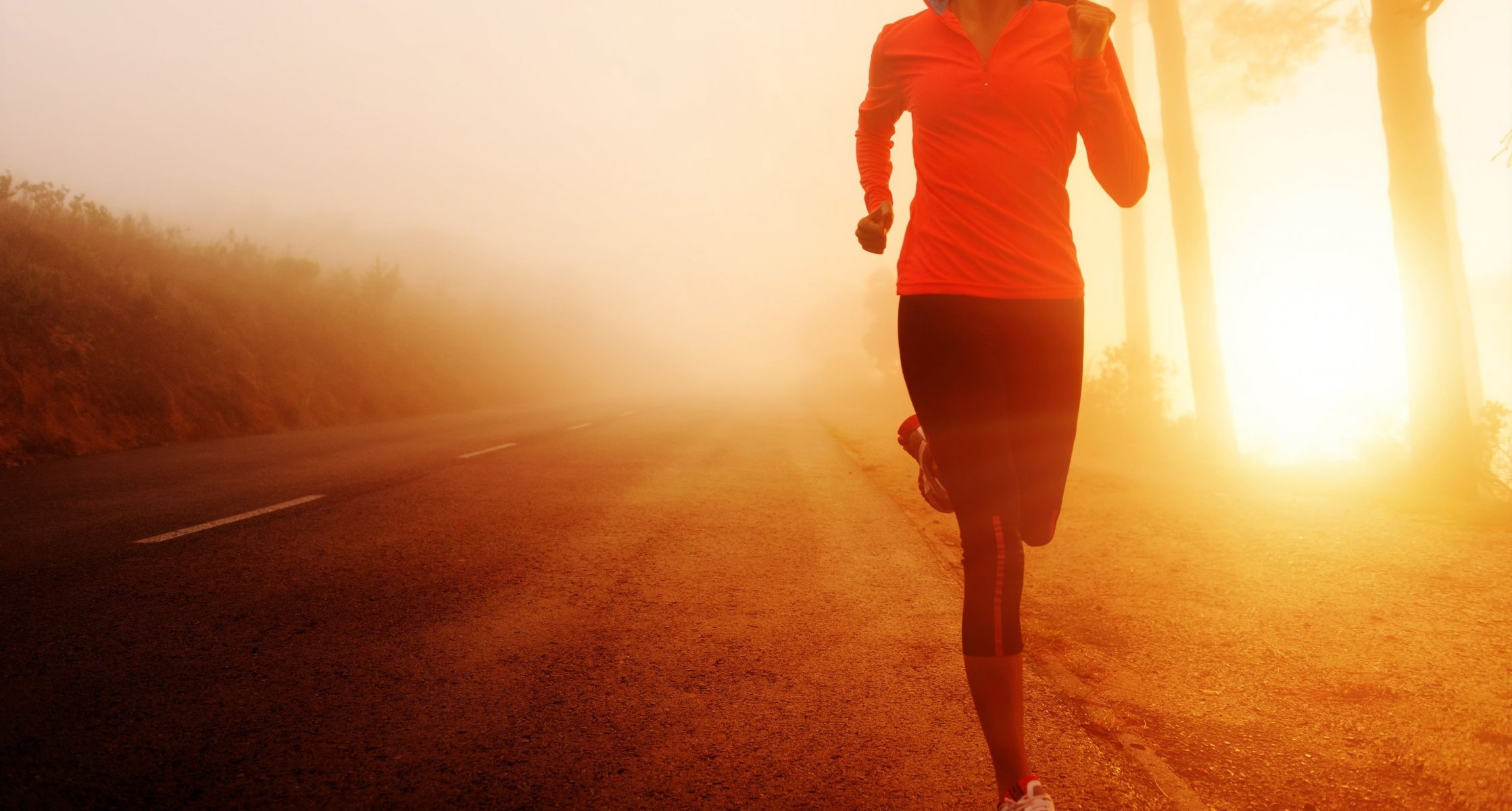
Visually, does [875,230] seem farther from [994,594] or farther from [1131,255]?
[1131,255]

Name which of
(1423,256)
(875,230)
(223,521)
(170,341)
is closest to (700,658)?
(875,230)

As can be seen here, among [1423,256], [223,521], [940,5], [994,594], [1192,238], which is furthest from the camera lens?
[1192,238]

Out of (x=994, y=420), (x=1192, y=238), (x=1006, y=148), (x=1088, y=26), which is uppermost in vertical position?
(x=1192, y=238)

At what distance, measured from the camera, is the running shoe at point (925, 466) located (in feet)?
7.53

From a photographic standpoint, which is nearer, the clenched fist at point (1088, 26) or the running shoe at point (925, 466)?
the clenched fist at point (1088, 26)

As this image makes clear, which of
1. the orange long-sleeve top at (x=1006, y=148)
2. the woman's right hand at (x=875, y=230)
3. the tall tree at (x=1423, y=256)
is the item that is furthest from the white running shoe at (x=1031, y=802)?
the tall tree at (x=1423, y=256)

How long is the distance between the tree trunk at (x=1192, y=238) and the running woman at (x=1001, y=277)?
10913 millimetres

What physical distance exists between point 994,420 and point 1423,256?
26.8ft

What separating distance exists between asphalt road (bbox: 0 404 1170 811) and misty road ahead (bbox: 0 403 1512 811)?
0.6 inches

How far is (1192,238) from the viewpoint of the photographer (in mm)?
11664

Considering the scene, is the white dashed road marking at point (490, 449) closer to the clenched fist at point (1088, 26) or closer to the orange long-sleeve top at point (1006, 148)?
the orange long-sleeve top at point (1006, 148)

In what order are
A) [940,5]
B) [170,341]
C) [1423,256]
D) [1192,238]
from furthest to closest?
[170,341]
[1192,238]
[1423,256]
[940,5]

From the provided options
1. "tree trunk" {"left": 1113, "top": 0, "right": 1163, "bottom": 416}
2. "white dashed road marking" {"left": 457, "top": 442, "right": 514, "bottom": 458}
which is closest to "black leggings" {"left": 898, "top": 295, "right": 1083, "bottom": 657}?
"white dashed road marking" {"left": 457, "top": 442, "right": 514, "bottom": 458}

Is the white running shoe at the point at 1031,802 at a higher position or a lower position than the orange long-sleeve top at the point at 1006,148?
lower
